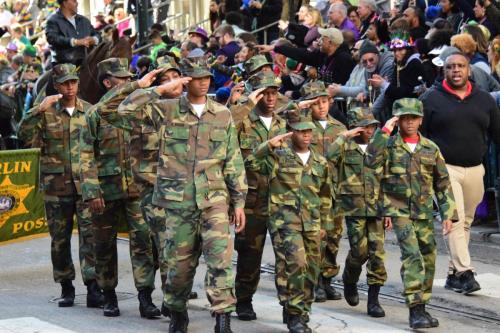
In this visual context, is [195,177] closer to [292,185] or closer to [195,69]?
[195,69]

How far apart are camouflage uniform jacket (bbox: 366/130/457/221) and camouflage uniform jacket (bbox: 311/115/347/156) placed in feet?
2.42

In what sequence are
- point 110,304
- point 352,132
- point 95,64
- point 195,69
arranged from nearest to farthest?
point 195,69
point 352,132
point 110,304
point 95,64

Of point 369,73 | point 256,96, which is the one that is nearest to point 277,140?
point 256,96

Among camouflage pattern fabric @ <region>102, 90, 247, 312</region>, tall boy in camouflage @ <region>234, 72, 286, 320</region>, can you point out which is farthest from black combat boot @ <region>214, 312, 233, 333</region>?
tall boy in camouflage @ <region>234, 72, 286, 320</region>

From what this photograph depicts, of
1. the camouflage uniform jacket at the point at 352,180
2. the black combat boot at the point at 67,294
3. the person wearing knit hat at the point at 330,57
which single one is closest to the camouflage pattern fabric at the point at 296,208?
the camouflage uniform jacket at the point at 352,180

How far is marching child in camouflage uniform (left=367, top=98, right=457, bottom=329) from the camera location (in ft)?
35.8

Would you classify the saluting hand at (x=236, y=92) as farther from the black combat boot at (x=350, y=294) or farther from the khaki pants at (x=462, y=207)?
the khaki pants at (x=462, y=207)

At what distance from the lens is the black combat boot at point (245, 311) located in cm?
1102

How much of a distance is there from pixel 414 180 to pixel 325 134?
113 cm

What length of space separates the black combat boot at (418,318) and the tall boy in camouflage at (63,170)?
286 centimetres

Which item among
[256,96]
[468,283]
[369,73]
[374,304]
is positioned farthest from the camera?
[369,73]

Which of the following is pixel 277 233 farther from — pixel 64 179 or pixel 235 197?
pixel 64 179

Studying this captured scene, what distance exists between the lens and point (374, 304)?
1120 cm

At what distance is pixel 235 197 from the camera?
33.3ft
